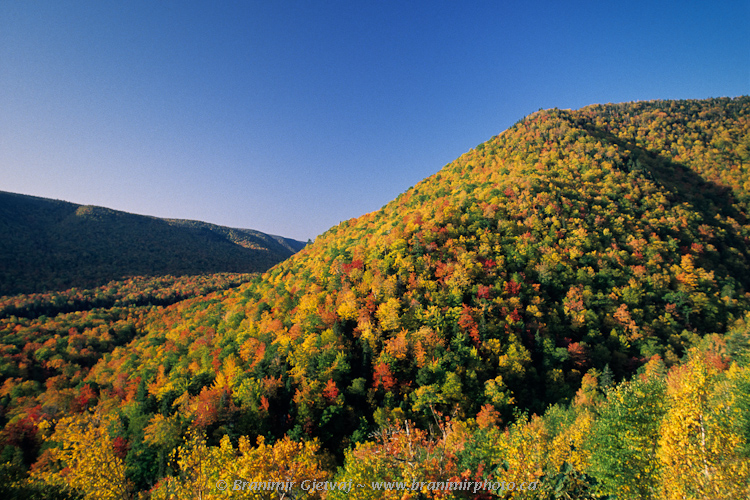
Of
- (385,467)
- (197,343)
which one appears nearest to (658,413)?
(385,467)

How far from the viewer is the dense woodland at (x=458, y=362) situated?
21391 mm

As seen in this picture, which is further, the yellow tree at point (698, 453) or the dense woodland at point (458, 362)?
the dense woodland at point (458, 362)

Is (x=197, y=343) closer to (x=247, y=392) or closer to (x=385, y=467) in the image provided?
(x=247, y=392)

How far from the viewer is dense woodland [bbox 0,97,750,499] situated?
2139 centimetres

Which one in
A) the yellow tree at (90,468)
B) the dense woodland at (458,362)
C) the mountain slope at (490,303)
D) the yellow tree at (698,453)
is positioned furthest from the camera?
the mountain slope at (490,303)

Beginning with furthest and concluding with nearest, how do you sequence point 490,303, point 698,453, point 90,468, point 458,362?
1. point 490,303
2. point 458,362
3. point 90,468
4. point 698,453

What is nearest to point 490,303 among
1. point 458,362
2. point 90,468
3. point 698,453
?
point 458,362

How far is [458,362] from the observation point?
1988 inches

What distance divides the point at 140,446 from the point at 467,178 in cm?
12007

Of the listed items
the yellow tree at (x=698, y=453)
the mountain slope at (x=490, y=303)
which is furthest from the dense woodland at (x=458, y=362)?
the mountain slope at (x=490, y=303)

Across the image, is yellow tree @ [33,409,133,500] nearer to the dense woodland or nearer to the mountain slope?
the dense woodland

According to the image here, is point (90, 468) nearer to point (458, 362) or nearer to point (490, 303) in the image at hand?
point (458, 362)

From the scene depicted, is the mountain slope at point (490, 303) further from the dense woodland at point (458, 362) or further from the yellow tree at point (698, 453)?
the yellow tree at point (698, 453)

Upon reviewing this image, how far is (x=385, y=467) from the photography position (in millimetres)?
24609
